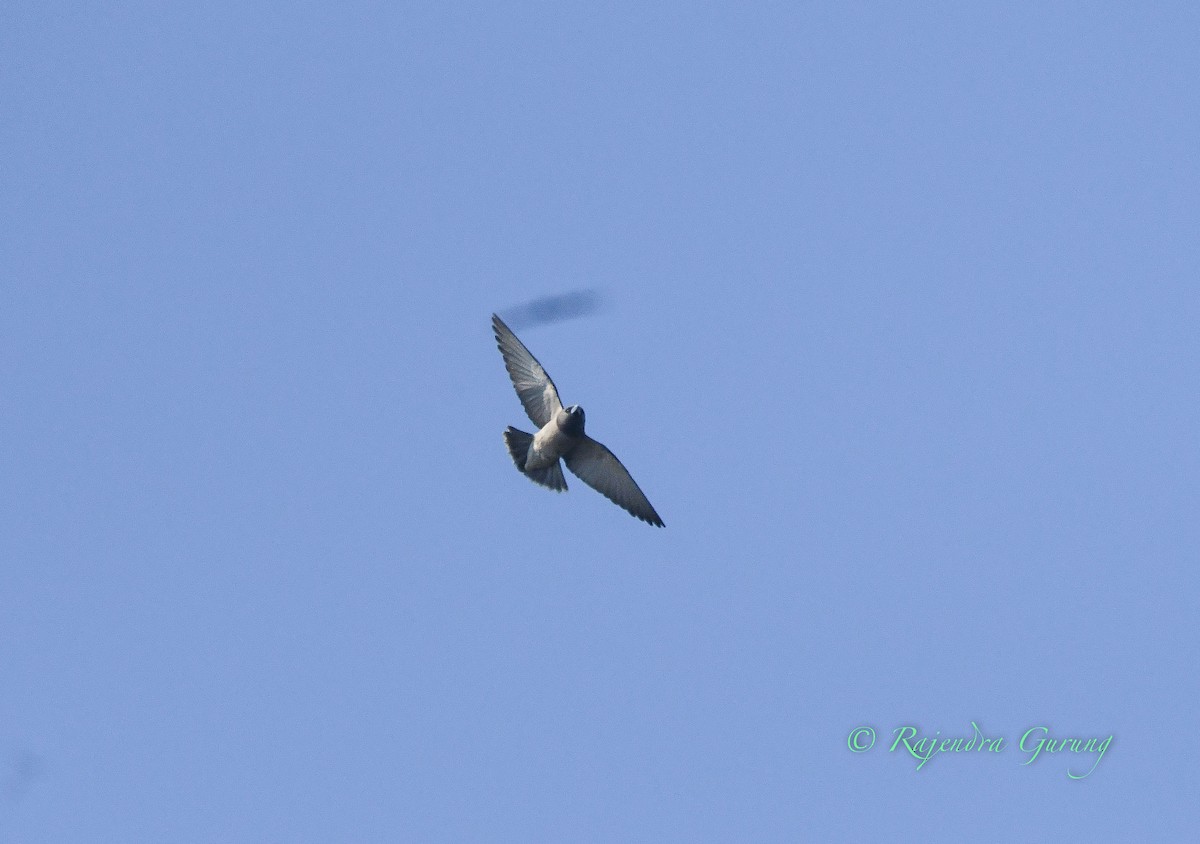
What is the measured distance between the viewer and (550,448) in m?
16.7

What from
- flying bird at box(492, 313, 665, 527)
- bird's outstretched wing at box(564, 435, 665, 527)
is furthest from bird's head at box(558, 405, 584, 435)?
bird's outstretched wing at box(564, 435, 665, 527)

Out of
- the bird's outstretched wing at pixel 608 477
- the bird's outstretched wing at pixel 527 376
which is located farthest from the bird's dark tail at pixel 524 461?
the bird's outstretched wing at pixel 527 376

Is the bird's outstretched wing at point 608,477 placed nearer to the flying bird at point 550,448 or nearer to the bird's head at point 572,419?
the flying bird at point 550,448

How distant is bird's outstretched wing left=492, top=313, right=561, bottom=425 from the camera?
55.1 feet

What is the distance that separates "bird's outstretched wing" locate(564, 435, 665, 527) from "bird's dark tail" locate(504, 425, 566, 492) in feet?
0.75

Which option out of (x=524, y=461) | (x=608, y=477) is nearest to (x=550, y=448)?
(x=524, y=461)

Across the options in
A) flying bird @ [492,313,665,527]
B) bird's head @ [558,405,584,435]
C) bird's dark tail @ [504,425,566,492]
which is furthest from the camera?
bird's dark tail @ [504,425,566,492]

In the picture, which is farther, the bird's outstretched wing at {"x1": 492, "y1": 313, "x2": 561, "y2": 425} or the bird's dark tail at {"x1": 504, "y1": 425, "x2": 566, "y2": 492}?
the bird's dark tail at {"x1": 504, "y1": 425, "x2": 566, "y2": 492}

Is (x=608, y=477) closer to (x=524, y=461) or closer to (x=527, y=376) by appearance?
(x=524, y=461)

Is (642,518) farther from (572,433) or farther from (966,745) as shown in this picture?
(966,745)

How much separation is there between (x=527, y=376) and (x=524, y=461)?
1.18 meters

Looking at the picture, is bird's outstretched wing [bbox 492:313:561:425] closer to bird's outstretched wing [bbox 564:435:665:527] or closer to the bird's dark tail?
the bird's dark tail

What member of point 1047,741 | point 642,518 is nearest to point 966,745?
point 1047,741

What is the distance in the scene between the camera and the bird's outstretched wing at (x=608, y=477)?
16.8 metres
